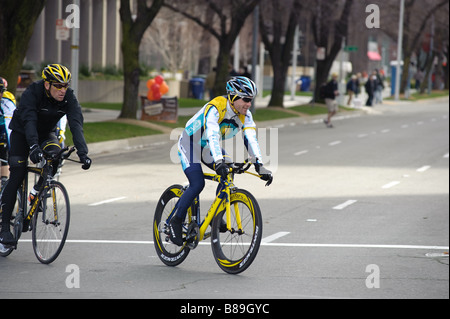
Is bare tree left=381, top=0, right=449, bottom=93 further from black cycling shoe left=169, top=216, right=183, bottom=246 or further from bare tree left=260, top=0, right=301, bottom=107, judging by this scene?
black cycling shoe left=169, top=216, right=183, bottom=246

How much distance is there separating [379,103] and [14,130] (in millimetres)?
49982

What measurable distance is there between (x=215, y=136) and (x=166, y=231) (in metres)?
1.38

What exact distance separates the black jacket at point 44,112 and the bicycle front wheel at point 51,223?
632 mm

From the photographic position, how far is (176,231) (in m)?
7.92

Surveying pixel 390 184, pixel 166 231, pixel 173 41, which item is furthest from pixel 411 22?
pixel 166 231

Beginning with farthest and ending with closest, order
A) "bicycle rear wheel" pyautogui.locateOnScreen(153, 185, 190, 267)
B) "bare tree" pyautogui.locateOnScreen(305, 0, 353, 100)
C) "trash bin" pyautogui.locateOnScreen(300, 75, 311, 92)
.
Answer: "trash bin" pyautogui.locateOnScreen(300, 75, 311, 92) < "bare tree" pyautogui.locateOnScreen(305, 0, 353, 100) < "bicycle rear wheel" pyautogui.locateOnScreen(153, 185, 190, 267)

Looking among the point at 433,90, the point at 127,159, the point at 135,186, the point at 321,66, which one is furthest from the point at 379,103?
the point at 135,186

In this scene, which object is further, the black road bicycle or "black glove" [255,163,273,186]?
the black road bicycle

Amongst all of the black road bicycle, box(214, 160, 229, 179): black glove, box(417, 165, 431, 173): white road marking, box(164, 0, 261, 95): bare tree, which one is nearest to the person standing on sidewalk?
box(164, 0, 261, 95): bare tree

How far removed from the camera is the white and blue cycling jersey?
712cm

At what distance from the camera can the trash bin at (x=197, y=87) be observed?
48.0m

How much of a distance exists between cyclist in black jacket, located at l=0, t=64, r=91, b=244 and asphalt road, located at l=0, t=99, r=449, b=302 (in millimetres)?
717

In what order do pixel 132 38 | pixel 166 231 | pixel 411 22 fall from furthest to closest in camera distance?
1. pixel 411 22
2. pixel 132 38
3. pixel 166 231

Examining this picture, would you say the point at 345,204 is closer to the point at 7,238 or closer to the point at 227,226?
the point at 227,226
